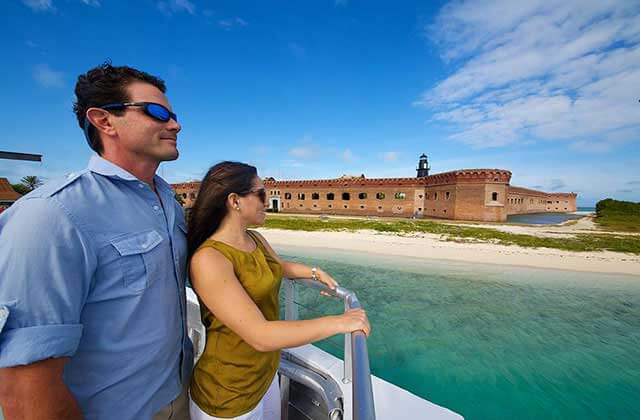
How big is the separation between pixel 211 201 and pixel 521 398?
573cm

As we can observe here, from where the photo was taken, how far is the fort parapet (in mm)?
23297

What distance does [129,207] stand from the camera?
1.15m

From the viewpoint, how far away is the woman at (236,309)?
115 cm

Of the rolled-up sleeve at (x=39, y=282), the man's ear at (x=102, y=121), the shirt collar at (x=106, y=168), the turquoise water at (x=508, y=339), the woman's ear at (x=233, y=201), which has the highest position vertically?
the man's ear at (x=102, y=121)

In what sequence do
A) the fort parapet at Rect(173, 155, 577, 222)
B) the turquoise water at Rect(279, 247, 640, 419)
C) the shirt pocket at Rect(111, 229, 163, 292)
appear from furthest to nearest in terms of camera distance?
the fort parapet at Rect(173, 155, 577, 222) → the turquoise water at Rect(279, 247, 640, 419) → the shirt pocket at Rect(111, 229, 163, 292)

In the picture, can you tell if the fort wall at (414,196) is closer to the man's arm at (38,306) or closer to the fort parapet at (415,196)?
the fort parapet at (415,196)

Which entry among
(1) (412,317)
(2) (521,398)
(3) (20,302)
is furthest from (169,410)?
(1) (412,317)

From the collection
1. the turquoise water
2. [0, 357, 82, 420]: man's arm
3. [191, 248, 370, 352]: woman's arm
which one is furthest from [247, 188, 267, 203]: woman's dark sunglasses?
the turquoise water

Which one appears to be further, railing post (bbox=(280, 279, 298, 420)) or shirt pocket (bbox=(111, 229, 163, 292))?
railing post (bbox=(280, 279, 298, 420))

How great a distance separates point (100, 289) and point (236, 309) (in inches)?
20.0

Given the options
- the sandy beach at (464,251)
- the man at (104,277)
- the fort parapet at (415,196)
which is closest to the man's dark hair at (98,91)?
the man at (104,277)

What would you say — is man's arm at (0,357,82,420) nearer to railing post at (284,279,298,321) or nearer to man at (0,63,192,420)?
man at (0,63,192,420)

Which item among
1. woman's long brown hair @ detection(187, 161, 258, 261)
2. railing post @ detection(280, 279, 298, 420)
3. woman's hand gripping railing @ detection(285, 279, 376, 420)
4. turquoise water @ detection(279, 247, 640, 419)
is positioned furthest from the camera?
turquoise water @ detection(279, 247, 640, 419)

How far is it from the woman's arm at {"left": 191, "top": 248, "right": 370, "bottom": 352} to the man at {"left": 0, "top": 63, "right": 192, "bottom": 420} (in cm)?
20
